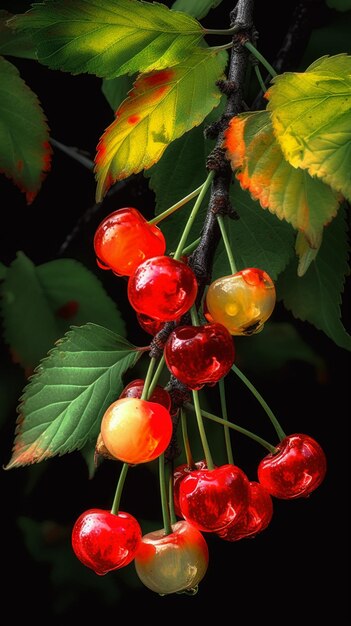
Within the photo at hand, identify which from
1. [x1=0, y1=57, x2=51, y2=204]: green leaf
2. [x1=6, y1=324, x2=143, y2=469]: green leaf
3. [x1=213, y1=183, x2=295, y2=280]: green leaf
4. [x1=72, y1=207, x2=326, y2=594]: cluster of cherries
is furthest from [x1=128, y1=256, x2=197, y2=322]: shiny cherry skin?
[x1=0, y1=57, x2=51, y2=204]: green leaf

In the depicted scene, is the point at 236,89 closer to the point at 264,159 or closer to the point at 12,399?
the point at 264,159

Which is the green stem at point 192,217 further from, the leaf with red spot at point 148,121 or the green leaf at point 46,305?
the green leaf at point 46,305

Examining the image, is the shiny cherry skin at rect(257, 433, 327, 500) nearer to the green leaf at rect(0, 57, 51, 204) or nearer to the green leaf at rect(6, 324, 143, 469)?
the green leaf at rect(6, 324, 143, 469)

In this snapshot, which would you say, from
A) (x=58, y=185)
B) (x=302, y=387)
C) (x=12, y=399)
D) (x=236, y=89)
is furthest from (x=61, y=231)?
(x=236, y=89)

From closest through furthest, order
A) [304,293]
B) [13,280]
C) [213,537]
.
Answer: [304,293], [13,280], [213,537]

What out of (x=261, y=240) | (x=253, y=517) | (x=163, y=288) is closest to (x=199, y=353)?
(x=163, y=288)

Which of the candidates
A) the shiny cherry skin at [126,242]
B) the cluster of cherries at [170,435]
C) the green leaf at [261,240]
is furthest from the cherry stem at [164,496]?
the green leaf at [261,240]
